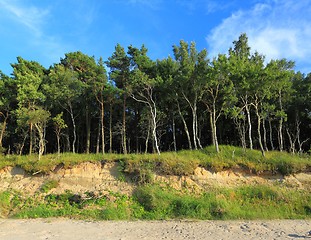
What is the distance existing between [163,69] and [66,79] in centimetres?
1050

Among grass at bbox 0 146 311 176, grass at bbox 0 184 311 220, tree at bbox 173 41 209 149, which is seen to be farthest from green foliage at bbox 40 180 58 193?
tree at bbox 173 41 209 149

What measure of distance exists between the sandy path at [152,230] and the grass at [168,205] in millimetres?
1417

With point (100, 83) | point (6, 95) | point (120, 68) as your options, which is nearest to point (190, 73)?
point (120, 68)

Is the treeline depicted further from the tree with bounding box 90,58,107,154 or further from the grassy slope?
the grassy slope

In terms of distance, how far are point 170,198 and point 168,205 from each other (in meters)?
0.57

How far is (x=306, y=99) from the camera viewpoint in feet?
116

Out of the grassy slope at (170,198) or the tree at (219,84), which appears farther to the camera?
the tree at (219,84)

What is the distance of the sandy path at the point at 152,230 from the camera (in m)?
13.5

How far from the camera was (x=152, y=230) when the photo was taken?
14734mm

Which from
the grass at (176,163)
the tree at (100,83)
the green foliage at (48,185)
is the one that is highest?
the tree at (100,83)

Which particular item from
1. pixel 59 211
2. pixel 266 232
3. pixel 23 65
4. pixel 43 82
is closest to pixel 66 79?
pixel 43 82

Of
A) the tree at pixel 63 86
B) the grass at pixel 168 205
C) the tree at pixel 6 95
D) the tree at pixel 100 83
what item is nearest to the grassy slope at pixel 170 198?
the grass at pixel 168 205

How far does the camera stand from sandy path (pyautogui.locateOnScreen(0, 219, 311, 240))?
13.5 metres

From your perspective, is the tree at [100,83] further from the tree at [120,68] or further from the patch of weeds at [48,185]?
the patch of weeds at [48,185]
